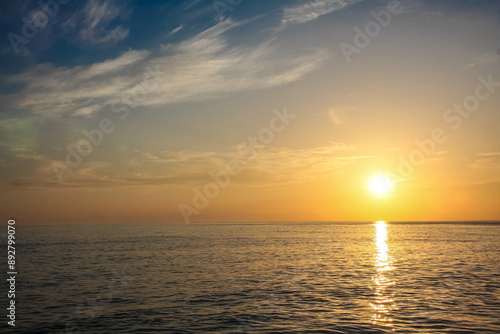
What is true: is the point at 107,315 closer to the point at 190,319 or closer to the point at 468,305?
the point at 190,319

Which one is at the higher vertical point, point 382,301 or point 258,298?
point 382,301

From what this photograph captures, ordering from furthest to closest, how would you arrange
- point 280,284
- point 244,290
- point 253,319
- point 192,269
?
point 192,269 < point 280,284 < point 244,290 < point 253,319

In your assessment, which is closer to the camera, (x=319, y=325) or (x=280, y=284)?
(x=319, y=325)

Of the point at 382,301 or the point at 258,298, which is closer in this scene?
the point at 382,301

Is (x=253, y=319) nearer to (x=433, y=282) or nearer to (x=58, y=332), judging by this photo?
(x=58, y=332)

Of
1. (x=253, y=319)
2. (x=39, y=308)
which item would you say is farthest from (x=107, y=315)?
(x=253, y=319)

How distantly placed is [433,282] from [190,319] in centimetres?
2843

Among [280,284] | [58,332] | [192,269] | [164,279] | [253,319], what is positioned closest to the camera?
[58,332]

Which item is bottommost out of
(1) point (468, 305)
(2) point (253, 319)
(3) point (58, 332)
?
(3) point (58, 332)

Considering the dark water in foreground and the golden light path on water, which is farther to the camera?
the golden light path on water

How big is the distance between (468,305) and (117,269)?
42.7m

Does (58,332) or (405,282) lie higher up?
(405,282)

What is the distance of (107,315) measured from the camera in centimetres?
2822

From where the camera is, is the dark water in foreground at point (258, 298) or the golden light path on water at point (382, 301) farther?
the golden light path on water at point (382, 301)
